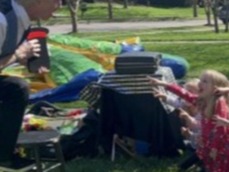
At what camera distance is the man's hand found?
18.1 ft

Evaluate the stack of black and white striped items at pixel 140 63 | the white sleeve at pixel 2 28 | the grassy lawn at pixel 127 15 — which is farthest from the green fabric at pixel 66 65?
the grassy lawn at pixel 127 15

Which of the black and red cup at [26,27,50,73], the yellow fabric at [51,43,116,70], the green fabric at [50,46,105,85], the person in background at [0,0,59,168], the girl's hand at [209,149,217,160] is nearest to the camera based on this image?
the person in background at [0,0,59,168]

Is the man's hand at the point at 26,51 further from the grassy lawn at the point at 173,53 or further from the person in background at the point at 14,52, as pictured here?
the grassy lawn at the point at 173,53

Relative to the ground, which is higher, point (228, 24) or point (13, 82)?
point (13, 82)

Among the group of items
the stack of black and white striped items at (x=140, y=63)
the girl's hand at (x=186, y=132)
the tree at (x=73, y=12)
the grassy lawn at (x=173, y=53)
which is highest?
the stack of black and white striped items at (x=140, y=63)

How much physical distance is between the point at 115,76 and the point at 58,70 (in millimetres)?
5317

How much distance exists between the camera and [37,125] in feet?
27.8

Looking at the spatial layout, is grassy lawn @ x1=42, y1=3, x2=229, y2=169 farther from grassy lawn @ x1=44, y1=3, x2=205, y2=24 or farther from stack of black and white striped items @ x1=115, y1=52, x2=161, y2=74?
stack of black and white striped items @ x1=115, y1=52, x2=161, y2=74

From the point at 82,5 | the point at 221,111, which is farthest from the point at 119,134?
the point at 82,5

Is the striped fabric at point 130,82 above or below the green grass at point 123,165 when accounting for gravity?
above

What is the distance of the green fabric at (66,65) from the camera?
13383mm

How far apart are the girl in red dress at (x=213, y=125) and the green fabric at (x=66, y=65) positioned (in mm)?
6864

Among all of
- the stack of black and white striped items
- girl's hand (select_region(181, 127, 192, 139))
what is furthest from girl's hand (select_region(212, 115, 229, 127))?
the stack of black and white striped items

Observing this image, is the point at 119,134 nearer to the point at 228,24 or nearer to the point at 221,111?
the point at 221,111
